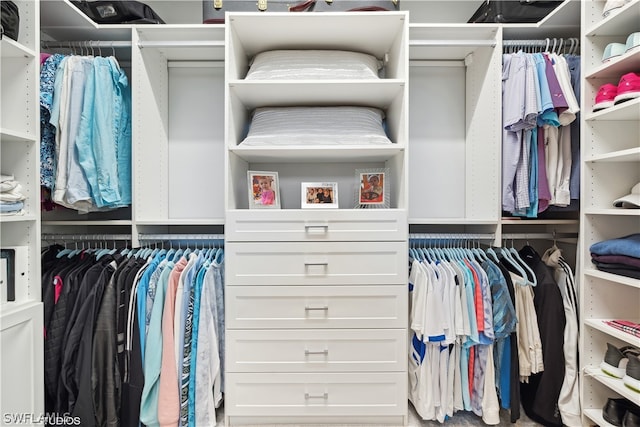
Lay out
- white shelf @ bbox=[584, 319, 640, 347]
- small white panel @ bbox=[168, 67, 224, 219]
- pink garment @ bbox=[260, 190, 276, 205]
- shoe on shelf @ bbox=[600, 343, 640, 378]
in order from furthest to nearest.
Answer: small white panel @ bbox=[168, 67, 224, 219] → pink garment @ bbox=[260, 190, 276, 205] → shoe on shelf @ bbox=[600, 343, 640, 378] → white shelf @ bbox=[584, 319, 640, 347]

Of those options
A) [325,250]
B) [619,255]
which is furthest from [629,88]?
[325,250]

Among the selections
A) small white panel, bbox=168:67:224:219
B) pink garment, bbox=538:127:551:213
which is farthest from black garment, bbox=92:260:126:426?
pink garment, bbox=538:127:551:213

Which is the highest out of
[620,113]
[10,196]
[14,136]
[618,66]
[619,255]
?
[618,66]

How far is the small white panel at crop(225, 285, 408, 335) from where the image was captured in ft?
5.92

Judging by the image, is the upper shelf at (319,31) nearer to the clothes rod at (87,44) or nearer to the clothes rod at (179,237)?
the clothes rod at (87,44)

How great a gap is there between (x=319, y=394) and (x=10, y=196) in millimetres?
1562

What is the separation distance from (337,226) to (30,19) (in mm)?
1554

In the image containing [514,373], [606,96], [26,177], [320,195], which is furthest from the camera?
[320,195]

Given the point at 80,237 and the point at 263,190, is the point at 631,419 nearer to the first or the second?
the point at 263,190

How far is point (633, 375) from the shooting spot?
1.49m

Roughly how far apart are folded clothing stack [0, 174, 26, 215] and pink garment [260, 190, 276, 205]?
40.3 inches

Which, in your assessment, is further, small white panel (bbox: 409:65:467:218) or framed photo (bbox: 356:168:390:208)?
small white panel (bbox: 409:65:467:218)

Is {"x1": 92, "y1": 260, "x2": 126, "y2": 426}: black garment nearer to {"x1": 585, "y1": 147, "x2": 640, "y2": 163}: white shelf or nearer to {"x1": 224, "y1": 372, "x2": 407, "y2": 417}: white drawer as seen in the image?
{"x1": 224, "y1": 372, "x2": 407, "y2": 417}: white drawer

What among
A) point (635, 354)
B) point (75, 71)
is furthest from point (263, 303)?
point (635, 354)
